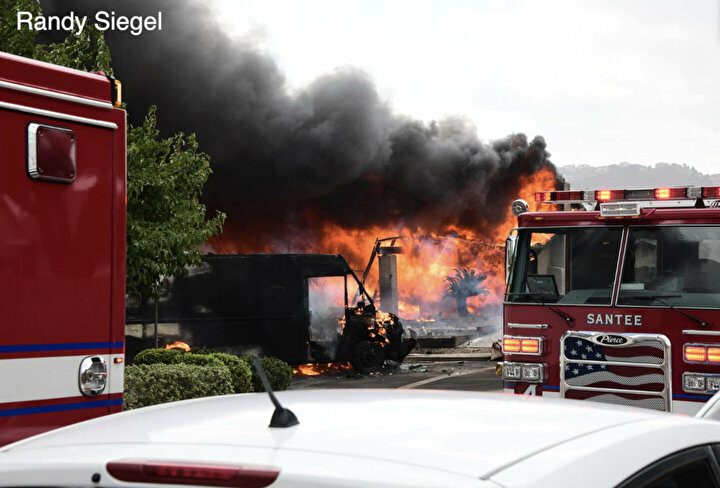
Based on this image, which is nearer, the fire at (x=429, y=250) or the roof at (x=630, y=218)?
the roof at (x=630, y=218)

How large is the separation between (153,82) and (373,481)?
129 feet

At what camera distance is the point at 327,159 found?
4312cm

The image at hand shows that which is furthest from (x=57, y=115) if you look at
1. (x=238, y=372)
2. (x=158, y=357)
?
(x=158, y=357)

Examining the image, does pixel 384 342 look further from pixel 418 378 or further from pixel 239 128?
pixel 239 128

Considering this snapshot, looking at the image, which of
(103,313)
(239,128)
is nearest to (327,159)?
(239,128)

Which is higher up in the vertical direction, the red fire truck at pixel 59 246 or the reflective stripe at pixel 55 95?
the reflective stripe at pixel 55 95

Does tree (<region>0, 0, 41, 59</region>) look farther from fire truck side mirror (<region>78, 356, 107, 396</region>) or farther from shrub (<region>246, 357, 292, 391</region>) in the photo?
fire truck side mirror (<region>78, 356, 107, 396</region>)

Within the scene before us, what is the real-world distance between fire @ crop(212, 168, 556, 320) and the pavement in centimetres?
1781

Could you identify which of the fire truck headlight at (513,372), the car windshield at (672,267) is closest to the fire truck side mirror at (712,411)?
the car windshield at (672,267)

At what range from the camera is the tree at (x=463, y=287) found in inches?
2366

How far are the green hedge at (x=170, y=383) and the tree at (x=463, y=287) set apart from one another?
47963 millimetres

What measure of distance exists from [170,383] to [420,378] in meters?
11.2

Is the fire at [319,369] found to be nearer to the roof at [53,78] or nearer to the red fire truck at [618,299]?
the red fire truck at [618,299]

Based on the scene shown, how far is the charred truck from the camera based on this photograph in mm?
21609
